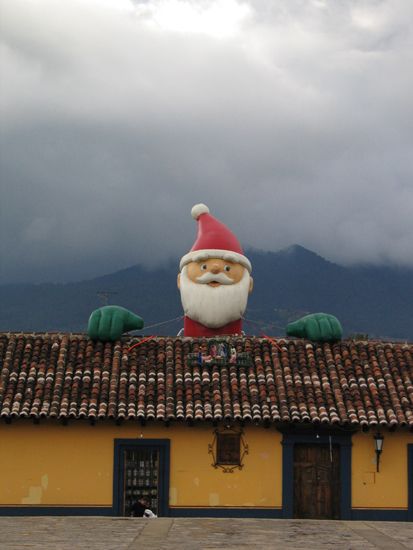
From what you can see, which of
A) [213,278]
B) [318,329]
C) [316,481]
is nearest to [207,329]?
[213,278]

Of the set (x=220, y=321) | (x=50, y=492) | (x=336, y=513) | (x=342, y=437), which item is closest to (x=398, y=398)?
(x=342, y=437)

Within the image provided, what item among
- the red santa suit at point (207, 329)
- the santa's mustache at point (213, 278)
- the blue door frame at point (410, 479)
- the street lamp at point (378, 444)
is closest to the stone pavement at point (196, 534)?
the blue door frame at point (410, 479)

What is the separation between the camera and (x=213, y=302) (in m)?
23.9

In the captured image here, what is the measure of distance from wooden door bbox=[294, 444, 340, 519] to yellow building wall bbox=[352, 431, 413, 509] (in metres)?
0.47

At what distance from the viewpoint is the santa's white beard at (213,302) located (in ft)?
78.6

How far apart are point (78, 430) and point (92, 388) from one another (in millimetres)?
1086

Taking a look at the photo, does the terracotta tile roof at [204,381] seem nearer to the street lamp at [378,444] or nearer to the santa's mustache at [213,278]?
the street lamp at [378,444]

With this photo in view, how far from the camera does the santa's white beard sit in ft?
78.6

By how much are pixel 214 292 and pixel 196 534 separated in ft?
28.4

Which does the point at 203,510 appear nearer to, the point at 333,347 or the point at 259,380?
the point at 259,380

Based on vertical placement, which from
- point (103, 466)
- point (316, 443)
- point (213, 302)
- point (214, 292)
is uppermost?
point (214, 292)

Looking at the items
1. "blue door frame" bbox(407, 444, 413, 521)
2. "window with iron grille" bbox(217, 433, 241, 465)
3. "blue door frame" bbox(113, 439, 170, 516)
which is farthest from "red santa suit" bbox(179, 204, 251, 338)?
"blue door frame" bbox(407, 444, 413, 521)

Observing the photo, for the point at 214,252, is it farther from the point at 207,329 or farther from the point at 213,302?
the point at 207,329

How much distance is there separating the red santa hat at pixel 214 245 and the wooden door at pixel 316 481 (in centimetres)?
598
